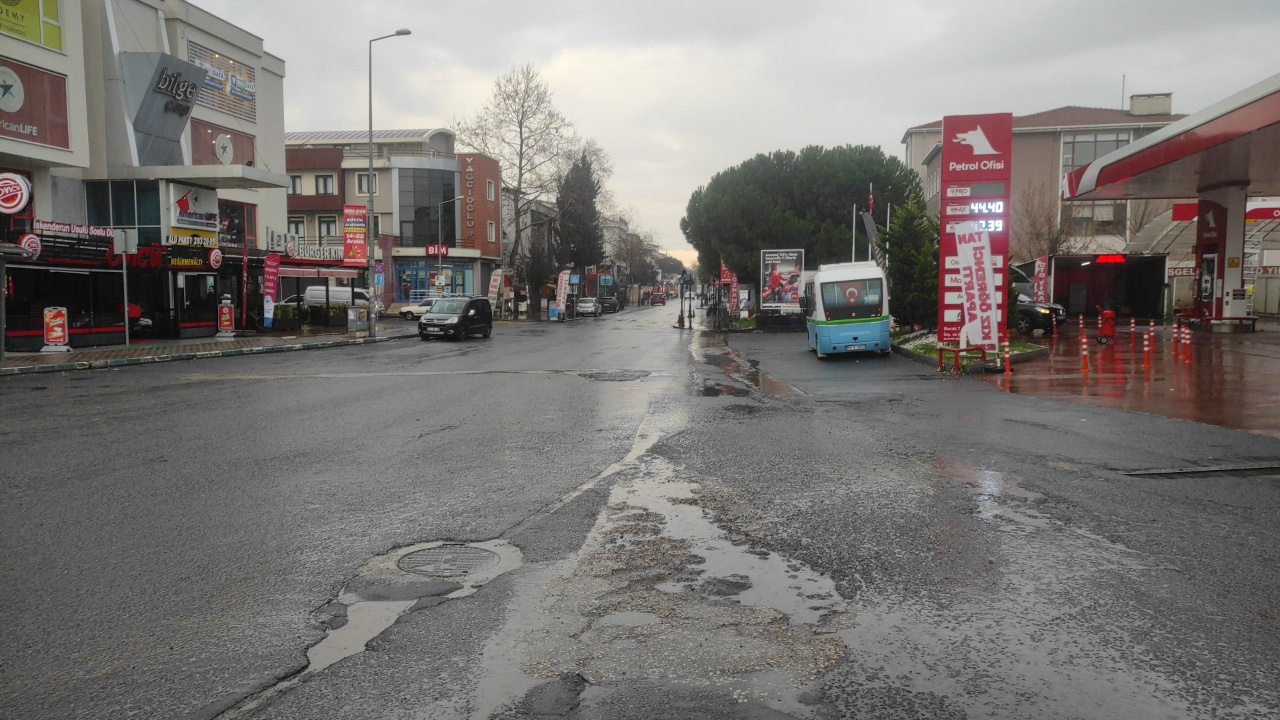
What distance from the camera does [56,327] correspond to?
23.9 metres

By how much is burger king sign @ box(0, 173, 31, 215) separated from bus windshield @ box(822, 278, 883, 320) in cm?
2136

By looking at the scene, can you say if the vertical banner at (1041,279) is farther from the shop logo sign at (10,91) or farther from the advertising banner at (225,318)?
the shop logo sign at (10,91)

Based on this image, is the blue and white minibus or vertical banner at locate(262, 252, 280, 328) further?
vertical banner at locate(262, 252, 280, 328)

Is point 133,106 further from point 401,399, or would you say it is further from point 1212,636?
point 1212,636

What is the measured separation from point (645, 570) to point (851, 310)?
1986cm

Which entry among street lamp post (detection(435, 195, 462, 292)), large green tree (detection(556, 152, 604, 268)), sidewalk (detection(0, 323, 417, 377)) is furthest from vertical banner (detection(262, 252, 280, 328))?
large green tree (detection(556, 152, 604, 268))

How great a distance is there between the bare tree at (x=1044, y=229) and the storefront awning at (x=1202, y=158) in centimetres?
1662

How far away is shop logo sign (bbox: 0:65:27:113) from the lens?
25.3 m

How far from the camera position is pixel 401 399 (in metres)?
14.0

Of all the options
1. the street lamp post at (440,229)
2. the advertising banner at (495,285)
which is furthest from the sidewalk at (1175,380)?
the street lamp post at (440,229)

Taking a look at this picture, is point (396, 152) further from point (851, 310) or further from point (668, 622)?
point (668, 622)

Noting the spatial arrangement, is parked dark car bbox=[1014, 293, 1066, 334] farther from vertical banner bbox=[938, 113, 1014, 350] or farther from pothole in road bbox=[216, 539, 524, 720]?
pothole in road bbox=[216, 539, 524, 720]

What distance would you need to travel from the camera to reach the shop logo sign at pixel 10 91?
2534cm

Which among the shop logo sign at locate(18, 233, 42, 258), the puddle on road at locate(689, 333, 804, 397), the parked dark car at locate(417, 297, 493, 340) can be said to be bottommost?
the puddle on road at locate(689, 333, 804, 397)
